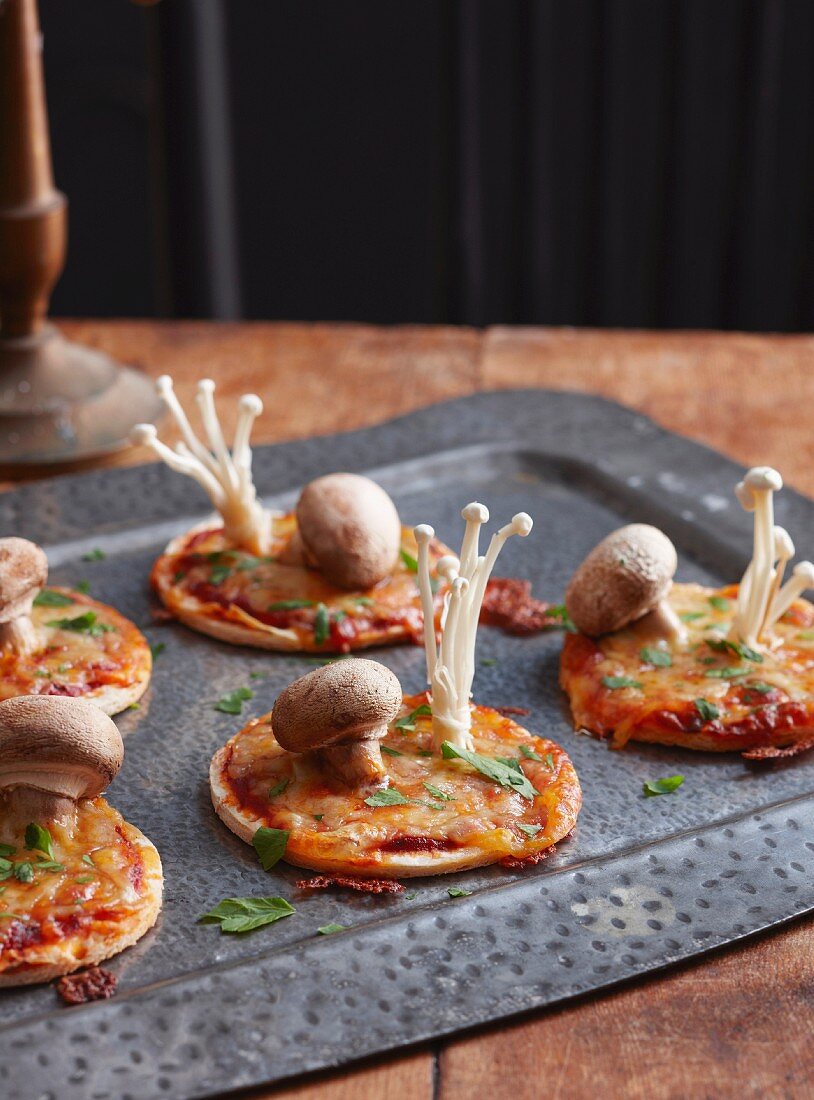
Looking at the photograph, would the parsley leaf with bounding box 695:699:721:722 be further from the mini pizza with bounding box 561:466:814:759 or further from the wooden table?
the wooden table

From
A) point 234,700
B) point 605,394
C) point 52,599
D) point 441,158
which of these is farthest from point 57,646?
point 441,158

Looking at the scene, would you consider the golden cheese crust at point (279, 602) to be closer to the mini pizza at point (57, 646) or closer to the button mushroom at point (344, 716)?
the mini pizza at point (57, 646)

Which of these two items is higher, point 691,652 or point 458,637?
point 458,637

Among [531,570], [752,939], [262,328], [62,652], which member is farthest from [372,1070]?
[262,328]

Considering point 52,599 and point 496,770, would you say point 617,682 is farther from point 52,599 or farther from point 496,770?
point 52,599

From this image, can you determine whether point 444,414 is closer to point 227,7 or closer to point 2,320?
point 2,320

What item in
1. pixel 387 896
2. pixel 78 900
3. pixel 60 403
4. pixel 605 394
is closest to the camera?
pixel 78 900

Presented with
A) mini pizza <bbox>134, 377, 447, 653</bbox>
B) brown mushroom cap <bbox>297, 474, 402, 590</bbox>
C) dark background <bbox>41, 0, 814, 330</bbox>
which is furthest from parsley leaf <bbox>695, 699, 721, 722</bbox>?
dark background <bbox>41, 0, 814, 330</bbox>
